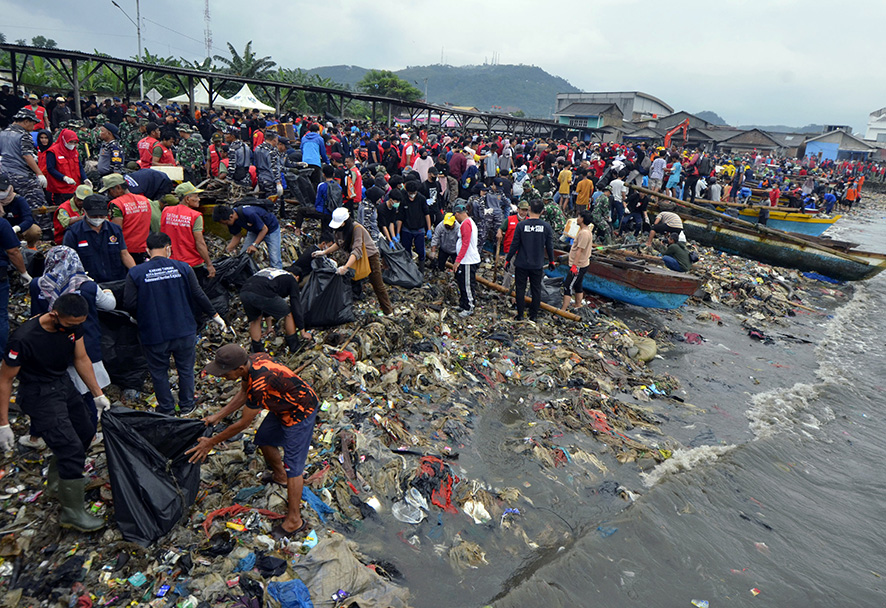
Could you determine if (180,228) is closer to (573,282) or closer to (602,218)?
(573,282)

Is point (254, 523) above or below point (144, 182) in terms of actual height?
below

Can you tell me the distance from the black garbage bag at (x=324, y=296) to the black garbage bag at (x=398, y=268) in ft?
5.01

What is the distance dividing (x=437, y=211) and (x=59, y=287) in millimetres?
6005

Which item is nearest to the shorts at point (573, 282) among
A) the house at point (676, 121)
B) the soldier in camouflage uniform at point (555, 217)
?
the soldier in camouflage uniform at point (555, 217)

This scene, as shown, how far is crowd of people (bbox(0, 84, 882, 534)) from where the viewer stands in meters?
3.28

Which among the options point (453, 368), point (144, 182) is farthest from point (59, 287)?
point (453, 368)

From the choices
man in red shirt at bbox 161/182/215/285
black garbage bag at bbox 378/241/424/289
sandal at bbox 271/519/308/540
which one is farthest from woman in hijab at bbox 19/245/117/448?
black garbage bag at bbox 378/241/424/289

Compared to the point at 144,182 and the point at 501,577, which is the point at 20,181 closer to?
the point at 144,182

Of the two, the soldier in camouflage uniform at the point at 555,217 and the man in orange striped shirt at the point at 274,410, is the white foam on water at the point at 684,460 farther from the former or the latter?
the soldier in camouflage uniform at the point at 555,217

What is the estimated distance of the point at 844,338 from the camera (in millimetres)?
9703

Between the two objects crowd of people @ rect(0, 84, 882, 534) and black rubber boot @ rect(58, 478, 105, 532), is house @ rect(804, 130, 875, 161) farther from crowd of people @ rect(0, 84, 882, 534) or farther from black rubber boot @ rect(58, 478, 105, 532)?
black rubber boot @ rect(58, 478, 105, 532)

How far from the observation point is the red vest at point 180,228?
5352mm

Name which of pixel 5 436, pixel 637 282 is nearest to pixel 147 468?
pixel 5 436

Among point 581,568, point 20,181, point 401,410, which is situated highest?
point 20,181
